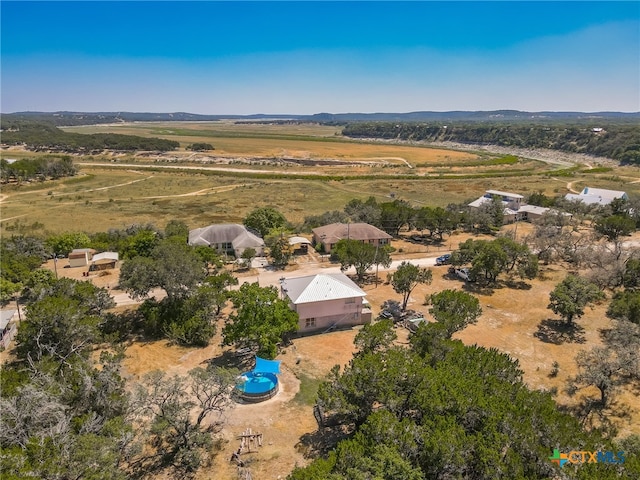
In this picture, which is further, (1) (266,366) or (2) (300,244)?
(2) (300,244)

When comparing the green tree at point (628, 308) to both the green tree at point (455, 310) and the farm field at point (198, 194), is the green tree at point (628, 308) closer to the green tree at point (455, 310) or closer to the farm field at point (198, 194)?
the green tree at point (455, 310)

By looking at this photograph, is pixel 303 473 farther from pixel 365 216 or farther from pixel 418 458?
pixel 365 216

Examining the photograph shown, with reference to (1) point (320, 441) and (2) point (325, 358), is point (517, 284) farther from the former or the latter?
(1) point (320, 441)

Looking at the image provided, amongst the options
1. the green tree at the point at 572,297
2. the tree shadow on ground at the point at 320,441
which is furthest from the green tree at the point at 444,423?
the green tree at the point at 572,297

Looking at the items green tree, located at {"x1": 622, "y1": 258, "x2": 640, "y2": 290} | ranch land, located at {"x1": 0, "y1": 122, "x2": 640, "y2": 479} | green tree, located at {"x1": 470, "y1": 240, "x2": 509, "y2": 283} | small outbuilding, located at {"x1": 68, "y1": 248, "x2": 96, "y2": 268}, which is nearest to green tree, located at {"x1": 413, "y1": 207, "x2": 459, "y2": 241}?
ranch land, located at {"x1": 0, "y1": 122, "x2": 640, "y2": 479}

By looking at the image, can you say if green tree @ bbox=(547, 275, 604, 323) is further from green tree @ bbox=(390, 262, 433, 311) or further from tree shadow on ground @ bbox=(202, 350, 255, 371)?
tree shadow on ground @ bbox=(202, 350, 255, 371)

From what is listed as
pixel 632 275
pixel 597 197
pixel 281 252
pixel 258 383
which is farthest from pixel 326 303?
pixel 597 197
